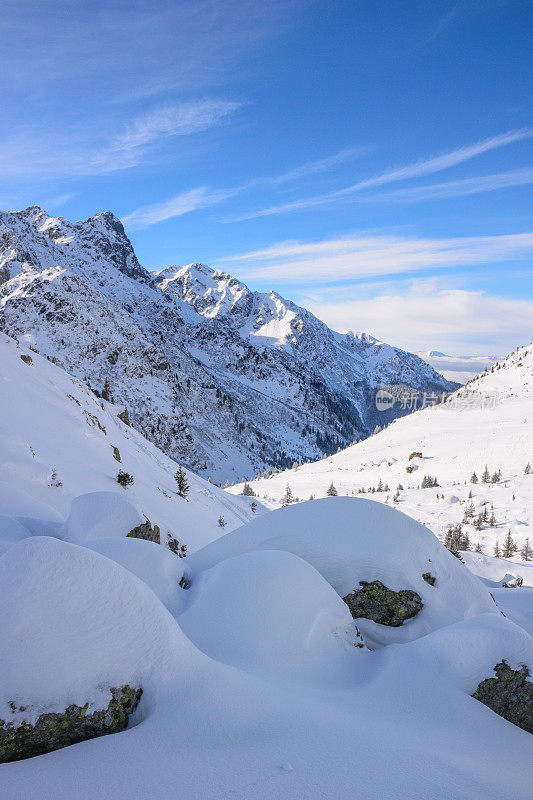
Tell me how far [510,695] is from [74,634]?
551 cm

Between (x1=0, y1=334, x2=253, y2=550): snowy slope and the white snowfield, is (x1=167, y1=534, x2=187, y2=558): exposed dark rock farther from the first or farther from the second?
the white snowfield


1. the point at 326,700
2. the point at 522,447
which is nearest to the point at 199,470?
the point at 522,447

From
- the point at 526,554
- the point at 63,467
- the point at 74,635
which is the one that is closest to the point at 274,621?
the point at 74,635

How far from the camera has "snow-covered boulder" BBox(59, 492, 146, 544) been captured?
26.1 feet

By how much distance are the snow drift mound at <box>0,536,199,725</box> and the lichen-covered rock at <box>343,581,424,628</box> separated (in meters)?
3.77

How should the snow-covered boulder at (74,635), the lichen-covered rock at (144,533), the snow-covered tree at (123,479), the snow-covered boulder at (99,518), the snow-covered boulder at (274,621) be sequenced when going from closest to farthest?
the snow-covered boulder at (74,635) < the snow-covered boulder at (274,621) < the snow-covered boulder at (99,518) < the lichen-covered rock at (144,533) < the snow-covered tree at (123,479)

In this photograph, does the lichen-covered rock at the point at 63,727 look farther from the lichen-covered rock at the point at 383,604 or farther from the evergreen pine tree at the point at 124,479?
the evergreen pine tree at the point at 124,479

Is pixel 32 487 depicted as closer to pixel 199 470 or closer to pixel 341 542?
pixel 341 542

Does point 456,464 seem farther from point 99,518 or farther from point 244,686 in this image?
point 244,686

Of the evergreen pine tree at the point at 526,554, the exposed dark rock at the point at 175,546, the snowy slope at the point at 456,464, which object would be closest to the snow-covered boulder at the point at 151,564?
the exposed dark rock at the point at 175,546

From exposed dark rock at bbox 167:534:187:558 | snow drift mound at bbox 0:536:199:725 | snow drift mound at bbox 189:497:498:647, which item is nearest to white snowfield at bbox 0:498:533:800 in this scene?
snow drift mound at bbox 0:536:199:725

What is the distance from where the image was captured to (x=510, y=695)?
197 inches

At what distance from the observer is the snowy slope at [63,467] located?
10.1 meters

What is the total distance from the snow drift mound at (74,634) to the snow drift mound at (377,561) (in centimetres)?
377
